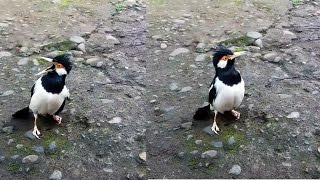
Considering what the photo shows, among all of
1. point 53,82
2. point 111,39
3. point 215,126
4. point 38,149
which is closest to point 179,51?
point 111,39

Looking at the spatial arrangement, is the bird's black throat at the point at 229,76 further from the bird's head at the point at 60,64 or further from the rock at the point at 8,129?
the rock at the point at 8,129

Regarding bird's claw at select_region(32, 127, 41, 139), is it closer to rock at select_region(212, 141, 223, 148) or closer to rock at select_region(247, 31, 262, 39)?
rock at select_region(212, 141, 223, 148)

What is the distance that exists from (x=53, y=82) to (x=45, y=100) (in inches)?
4.8

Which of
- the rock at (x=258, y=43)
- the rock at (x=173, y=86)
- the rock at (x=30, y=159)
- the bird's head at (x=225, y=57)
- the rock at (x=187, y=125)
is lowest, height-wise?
the rock at (x=173, y=86)

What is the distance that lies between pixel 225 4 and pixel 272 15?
516mm

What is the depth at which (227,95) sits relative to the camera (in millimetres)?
3133

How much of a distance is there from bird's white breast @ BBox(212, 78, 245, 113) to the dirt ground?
160 millimetres

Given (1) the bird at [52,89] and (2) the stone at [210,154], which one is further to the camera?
(1) the bird at [52,89]

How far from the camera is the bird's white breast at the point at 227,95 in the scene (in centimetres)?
312

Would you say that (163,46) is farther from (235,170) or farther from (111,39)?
(235,170)

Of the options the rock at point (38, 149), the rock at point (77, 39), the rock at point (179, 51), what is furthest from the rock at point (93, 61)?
the rock at point (38, 149)

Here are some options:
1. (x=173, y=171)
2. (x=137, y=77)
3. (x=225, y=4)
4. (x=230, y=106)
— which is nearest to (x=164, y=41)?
(x=137, y=77)

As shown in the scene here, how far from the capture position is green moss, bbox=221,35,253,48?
435 cm

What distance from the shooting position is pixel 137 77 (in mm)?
3965
